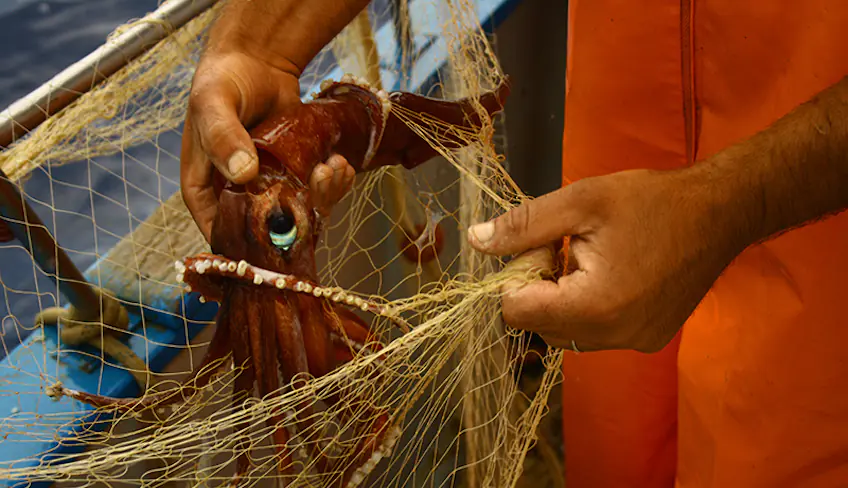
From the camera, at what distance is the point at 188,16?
1363 millimetres

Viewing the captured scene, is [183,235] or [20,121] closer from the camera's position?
[20,121]

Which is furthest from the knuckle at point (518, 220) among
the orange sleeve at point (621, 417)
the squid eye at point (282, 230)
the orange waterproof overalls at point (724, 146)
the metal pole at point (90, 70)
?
the metal pole at point (90, 70)

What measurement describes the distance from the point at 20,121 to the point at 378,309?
2.35ft

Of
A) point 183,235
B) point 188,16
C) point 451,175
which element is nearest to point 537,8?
point 451,175

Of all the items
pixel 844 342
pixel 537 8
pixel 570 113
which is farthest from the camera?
pixel 537 8

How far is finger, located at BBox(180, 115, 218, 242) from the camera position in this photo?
1.06 metres

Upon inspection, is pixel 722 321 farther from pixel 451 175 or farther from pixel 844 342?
pixel 451 175

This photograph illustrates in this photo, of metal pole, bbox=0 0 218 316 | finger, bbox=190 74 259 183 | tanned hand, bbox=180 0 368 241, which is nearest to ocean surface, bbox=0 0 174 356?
metal pole, bbox=0 0 218 316

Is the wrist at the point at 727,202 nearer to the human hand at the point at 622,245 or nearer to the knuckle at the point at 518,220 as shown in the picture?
the human hand at the point at 622,245

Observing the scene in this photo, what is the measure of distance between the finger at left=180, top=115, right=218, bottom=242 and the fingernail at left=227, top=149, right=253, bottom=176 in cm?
24

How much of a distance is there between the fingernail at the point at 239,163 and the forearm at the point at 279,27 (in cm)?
28

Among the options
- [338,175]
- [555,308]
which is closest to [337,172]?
[338,175]

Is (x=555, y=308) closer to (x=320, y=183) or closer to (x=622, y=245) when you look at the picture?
(x=622, y=245)

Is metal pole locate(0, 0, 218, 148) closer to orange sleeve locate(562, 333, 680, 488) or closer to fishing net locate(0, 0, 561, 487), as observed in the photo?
fishing net locate(0, 0, 561, 487)
